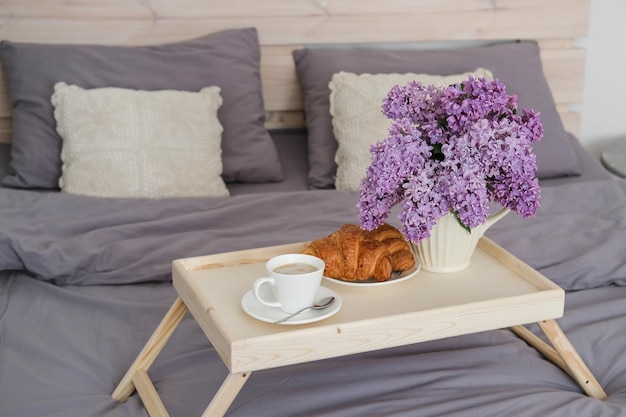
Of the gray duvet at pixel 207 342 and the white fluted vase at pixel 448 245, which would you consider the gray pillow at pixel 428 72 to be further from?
the white fluted vase at pixel 448 245

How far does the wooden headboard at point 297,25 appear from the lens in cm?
244

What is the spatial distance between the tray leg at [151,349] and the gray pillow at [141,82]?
0.94m

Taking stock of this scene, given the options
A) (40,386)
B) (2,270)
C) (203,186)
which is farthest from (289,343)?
(203,186)

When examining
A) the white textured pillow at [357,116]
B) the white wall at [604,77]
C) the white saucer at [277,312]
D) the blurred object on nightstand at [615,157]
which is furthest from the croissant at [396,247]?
the white wall at [604,77]

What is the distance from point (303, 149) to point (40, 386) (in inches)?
52.5

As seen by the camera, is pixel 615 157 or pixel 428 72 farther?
pixel 615 157

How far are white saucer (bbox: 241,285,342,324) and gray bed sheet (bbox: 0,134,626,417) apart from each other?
0.17 m

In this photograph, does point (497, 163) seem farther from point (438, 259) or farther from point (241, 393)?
point (241, 393)

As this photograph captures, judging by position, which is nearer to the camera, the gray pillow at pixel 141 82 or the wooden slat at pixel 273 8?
the gray pillow at pixel 141 82

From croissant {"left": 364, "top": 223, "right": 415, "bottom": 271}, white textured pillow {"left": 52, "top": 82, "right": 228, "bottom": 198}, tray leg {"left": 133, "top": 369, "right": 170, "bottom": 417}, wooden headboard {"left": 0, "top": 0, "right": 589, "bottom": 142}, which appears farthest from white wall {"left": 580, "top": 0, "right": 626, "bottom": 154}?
tray leg {"left": 133, "top": 369, "right": 170, "bottom": 417}

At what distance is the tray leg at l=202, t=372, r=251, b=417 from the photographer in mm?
1202

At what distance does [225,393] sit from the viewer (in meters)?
1.21

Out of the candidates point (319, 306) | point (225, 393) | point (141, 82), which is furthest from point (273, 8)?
point (225, 393)

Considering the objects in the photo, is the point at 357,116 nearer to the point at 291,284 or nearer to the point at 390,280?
the point at 390,280
